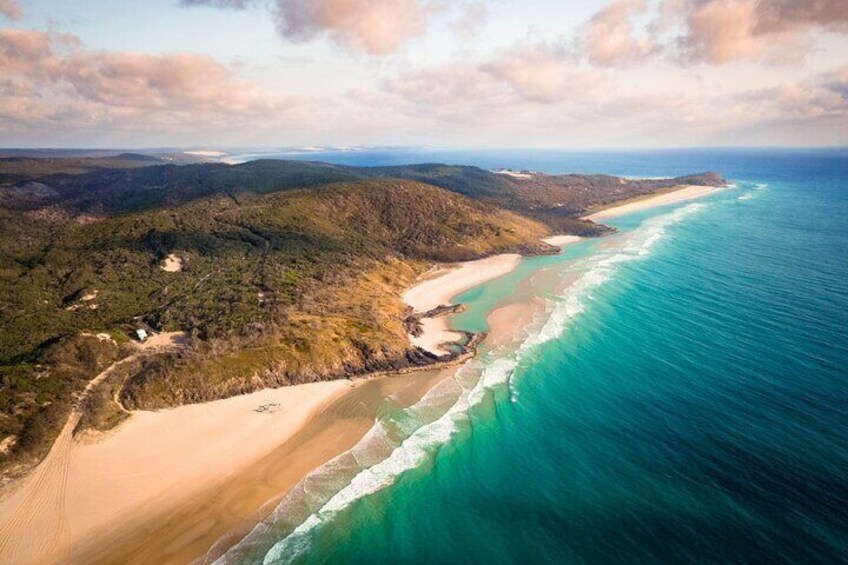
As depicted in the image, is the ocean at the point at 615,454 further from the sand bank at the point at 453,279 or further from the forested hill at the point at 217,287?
the forested hill at the point at 217,287

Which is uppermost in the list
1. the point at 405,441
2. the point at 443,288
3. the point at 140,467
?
the point at 405,441

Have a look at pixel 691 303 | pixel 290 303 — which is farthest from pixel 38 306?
pixel 691 303

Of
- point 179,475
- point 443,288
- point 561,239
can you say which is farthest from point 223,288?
point 561,239

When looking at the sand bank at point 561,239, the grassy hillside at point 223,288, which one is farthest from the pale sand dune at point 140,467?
the sand bank at point 561,239

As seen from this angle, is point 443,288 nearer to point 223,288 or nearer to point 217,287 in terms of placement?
point 223,288

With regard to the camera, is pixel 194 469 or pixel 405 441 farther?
pixel 405 441

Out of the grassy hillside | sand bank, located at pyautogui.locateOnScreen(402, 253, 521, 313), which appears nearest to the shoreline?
the grassy hillside
